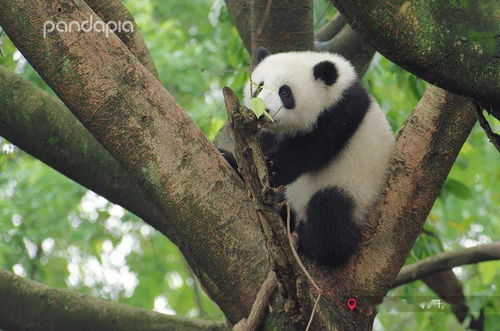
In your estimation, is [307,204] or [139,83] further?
[307,204]

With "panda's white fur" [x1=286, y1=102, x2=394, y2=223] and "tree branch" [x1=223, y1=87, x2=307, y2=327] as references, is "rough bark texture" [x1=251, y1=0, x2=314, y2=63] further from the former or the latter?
"tree branch" [x1=223, y1=87, x2=307, y2=327]

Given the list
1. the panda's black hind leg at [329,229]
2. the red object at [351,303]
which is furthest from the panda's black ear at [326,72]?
the red object at [351,303]

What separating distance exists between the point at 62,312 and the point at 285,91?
222 centimetres

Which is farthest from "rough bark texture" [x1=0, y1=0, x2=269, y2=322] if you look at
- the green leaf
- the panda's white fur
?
the green leaf

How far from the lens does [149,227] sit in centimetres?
1013

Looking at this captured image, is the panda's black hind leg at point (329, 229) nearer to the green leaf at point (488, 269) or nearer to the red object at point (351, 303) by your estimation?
the red object at point (351, 303)

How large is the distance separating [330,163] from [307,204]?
1.11 feet

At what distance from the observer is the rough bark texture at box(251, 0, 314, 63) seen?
518cm

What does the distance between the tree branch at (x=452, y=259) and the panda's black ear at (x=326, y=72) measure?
5.22 feet

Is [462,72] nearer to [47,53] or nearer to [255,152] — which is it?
[255,152]

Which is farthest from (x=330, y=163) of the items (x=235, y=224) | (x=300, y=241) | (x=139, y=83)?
(x=139, y=83)

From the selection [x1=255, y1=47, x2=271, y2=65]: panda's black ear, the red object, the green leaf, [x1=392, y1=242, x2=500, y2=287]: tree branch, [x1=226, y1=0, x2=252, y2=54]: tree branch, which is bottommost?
the green leaf

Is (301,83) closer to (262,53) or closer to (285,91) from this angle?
(285,91)

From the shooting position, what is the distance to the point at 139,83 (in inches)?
138
